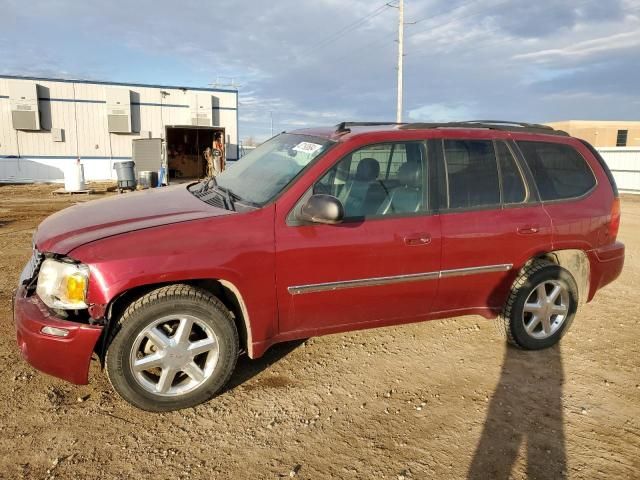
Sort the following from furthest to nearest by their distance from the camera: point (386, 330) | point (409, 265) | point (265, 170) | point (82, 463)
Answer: point (386, 330) < point (265, 170) < point (409, 265) < point (82, 463)

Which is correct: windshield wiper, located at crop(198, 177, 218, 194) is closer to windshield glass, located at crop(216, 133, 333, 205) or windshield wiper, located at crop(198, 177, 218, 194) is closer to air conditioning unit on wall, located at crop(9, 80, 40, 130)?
windshield glass, located at crop(216, 133, 333, 205)

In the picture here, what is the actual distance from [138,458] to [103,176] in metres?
23.1

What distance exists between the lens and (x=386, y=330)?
4.46 metres

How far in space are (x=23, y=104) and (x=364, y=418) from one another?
75.7 feet

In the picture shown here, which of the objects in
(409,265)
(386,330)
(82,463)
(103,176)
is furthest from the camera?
(103,176)

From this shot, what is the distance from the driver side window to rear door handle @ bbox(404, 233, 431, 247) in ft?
0.63

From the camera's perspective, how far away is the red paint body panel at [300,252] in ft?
9.23

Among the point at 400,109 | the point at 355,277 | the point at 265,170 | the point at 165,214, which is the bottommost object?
the point at 355,277

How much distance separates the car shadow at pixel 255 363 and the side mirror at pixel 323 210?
1.30 metres

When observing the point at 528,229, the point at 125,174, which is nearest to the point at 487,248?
the point at 528,229

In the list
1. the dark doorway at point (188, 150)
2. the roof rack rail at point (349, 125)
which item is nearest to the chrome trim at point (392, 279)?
the roof rack rail at point (349, 125)

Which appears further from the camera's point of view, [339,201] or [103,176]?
[103,176]

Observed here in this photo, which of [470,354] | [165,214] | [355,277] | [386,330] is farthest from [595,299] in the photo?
[165,214]

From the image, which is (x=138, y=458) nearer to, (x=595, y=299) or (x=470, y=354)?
(x=470, y=354)
